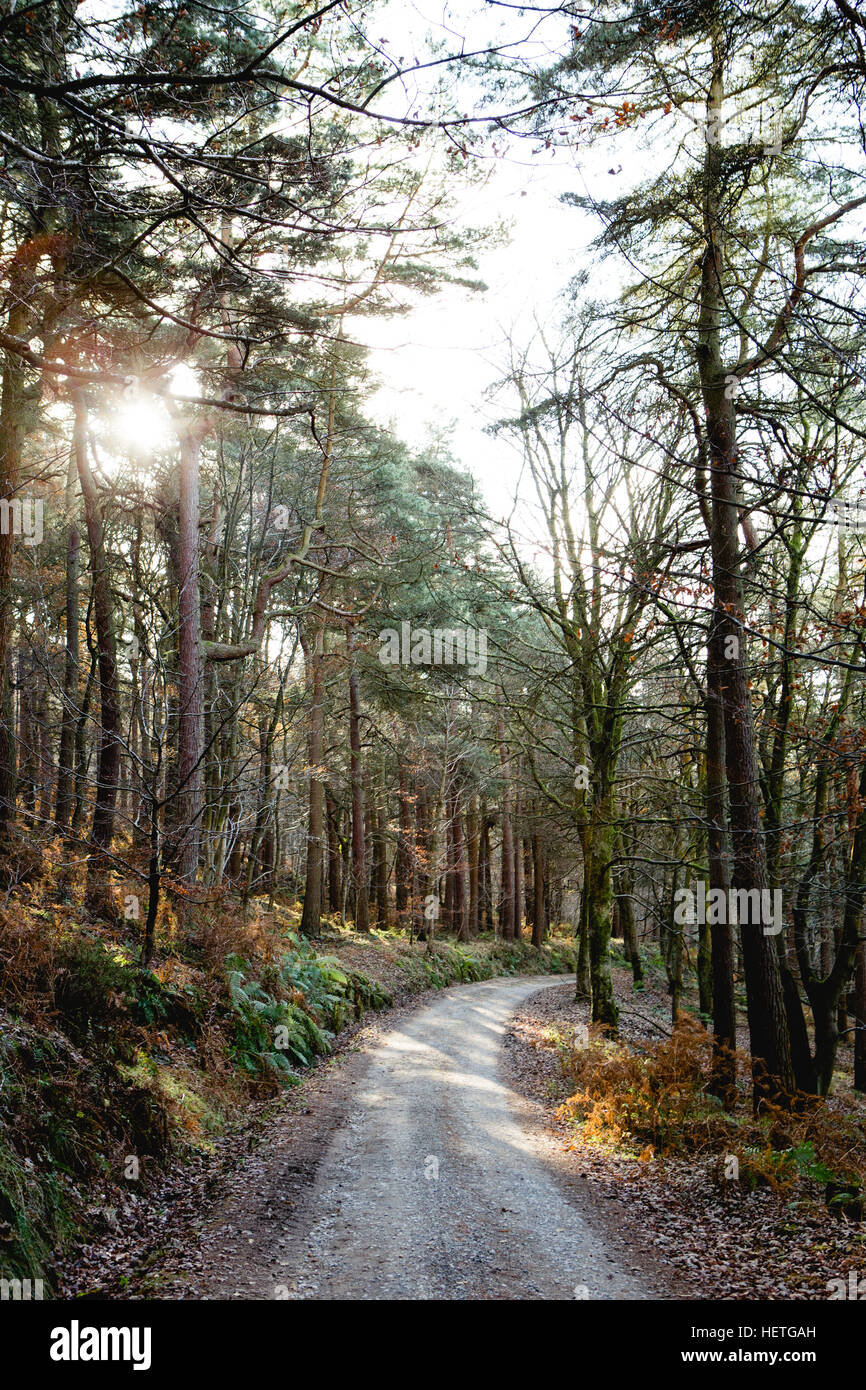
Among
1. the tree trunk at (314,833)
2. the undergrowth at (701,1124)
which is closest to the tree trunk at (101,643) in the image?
the undergrowth at (701,1124)

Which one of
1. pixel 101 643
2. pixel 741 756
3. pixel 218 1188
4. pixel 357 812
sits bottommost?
pixel 218 1188

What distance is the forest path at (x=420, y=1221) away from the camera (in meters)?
4.98

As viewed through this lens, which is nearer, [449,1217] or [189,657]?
[449,1217]

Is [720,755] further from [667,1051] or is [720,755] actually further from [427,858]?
[427,858]

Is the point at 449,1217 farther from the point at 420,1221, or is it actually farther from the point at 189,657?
the point at 189,657

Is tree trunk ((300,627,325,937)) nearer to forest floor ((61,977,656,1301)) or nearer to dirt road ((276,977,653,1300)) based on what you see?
dirt road ((276,977,653,1300))

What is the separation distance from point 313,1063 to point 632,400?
10.1 metres

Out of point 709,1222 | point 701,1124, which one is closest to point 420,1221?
point 709,1222

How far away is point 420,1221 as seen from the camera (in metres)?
5.96

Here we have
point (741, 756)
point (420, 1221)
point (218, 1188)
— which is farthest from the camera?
point (741, 756)

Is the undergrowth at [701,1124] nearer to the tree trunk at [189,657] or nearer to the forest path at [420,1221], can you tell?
the forest path at [420,1221]

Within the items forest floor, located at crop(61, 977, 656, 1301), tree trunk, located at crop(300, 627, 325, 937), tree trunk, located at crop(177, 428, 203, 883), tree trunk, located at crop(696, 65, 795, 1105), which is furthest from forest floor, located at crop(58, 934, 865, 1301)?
tree trunk, located at crop(300, 627, 325, 937)

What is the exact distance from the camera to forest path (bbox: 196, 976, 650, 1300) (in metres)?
4.98
